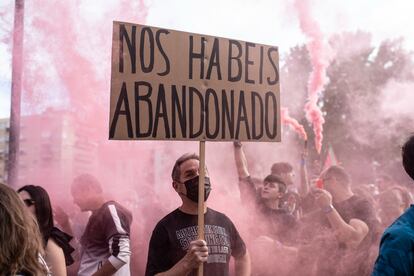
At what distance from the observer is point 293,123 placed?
219 inches

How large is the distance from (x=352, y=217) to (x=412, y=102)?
7.36 ft

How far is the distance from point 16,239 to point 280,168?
3726 mm

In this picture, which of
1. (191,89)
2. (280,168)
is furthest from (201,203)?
(280,168)

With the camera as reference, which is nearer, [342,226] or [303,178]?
[342,226]

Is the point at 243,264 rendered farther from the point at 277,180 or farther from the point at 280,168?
the point at 280,168

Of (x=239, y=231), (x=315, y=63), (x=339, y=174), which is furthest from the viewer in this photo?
(x=315, y=63)

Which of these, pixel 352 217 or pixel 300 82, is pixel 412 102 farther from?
pixel 352 217

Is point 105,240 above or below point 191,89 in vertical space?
below

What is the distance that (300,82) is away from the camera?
19.4ft

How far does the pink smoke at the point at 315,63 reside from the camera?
5.58 metres

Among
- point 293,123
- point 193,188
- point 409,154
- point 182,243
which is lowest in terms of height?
point 182,243

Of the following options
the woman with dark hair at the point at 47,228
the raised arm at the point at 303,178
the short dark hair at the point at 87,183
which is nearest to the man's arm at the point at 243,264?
the woman with dark hair at the point at 47,228

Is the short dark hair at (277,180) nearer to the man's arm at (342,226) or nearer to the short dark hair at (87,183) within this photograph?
the man's arm at (342,226)

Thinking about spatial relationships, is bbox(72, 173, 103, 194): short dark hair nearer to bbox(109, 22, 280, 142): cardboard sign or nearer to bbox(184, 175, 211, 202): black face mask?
bbox(184, 175, 211, 202): black face mask
